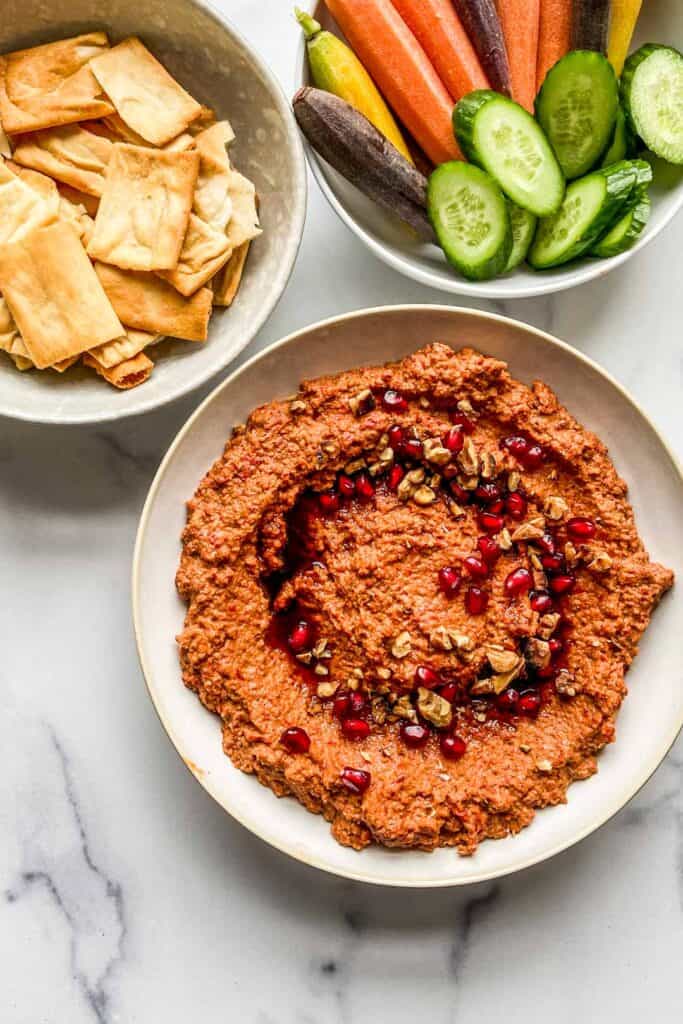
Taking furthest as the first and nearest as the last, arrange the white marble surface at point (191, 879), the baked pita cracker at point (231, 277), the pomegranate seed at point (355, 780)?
the white marble surface at point (191, 879) → the baked pita cracker at point (231, 277) → the pomegranate seed at point (355, 780)

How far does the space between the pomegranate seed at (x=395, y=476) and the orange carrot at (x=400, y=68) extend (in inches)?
40.5

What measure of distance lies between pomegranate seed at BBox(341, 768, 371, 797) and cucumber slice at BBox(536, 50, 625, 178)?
1953mm

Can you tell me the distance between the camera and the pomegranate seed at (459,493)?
2.84 m

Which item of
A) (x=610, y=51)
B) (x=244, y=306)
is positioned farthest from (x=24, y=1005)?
(x=610, y=51)

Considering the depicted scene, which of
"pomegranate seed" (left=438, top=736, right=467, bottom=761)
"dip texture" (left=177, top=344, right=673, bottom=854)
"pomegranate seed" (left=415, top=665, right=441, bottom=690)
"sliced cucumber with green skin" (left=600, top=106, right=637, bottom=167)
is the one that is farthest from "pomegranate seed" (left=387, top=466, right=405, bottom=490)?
"sliced cucumber with green skin" (left=600, top=106, right=637, bottom=167)

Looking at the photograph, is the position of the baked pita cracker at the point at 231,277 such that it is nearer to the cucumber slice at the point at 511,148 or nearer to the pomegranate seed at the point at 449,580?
the cucumber slice at the point at 511,148

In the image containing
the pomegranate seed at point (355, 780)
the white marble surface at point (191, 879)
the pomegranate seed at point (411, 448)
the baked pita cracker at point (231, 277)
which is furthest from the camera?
the white marble surface at point (191, 879)

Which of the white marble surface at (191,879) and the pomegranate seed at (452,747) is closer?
the pomegranate seed at (452,747)

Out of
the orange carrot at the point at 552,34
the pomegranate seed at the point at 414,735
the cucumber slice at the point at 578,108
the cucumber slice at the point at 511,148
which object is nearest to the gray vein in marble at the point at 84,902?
the pomegranate seed at the point at 414,735

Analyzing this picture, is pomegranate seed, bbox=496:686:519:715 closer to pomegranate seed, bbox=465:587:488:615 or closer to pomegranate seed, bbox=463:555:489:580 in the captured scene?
pomegranate seed, bbox=465:587:488:615

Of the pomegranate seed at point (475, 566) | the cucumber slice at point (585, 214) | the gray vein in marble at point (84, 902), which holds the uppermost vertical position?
the cucumber slice at point (585, 214)

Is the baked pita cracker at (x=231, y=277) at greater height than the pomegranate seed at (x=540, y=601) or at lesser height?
greater

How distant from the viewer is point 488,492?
9.30 ft

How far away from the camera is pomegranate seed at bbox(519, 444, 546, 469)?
110 inches
